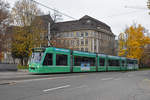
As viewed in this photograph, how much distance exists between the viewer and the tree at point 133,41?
51.2 meters

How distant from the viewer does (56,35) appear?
146 feet

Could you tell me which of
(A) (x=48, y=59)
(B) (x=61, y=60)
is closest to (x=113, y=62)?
(B) (x=61, y=60)

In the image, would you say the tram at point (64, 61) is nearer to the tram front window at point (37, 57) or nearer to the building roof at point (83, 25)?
the tram front window at point (37, 57)

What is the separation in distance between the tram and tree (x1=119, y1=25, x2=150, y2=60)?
1906cm

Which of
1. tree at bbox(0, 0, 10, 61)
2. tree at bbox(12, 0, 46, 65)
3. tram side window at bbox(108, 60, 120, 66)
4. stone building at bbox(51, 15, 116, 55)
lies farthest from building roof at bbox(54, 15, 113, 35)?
tree at bbox(0, 0, 10, 61)

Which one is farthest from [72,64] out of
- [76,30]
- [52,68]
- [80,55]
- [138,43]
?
[76,30]

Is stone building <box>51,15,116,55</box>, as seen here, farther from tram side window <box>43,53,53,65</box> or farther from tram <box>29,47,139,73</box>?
tram side window <box>43,53,53,65</box>

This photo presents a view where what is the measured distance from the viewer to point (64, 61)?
2294cm

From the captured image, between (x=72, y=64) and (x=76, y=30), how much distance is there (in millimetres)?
55338

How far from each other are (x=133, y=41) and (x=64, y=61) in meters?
32.7

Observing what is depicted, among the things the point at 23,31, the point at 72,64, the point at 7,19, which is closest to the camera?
the point at 72,64

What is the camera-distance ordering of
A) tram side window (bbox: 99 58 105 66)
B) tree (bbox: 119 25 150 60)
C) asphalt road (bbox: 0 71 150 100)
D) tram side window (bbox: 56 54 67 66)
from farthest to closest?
tree (bbox: 119 25 150 60), tram side window (bbox: 99 58 105 66), tram side window (bbox: 56 54 67 66), asphalt road (bbox: 0 71 150 100)

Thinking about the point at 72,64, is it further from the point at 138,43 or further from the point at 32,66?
the point at 138,43

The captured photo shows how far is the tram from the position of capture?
66.6 feet
